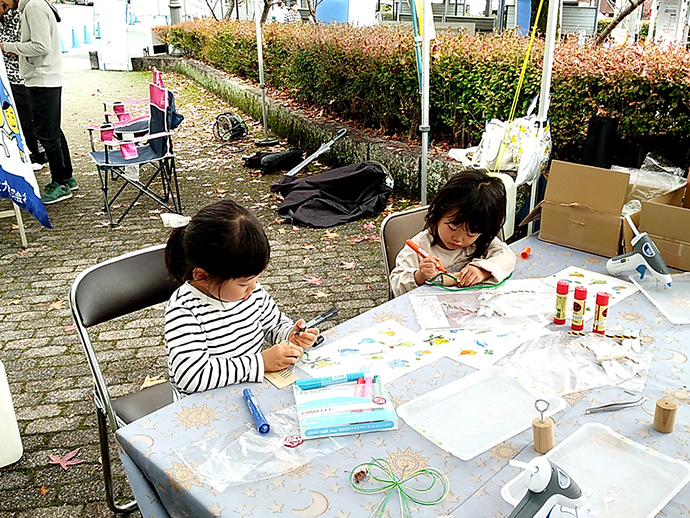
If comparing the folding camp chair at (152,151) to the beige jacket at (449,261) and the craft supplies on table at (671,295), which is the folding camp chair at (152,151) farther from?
the craft supplies on table at (671,295)

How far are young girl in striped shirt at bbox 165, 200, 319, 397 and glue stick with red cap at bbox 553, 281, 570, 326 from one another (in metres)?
0.75

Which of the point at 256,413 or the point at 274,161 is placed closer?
the point at 256,413

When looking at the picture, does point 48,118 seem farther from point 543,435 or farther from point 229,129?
point 543,435

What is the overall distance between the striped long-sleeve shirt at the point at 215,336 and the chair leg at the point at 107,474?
0.46 m

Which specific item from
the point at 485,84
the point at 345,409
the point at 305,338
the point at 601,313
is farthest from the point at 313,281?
the point at 345,409

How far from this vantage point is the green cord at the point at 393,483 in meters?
1.20

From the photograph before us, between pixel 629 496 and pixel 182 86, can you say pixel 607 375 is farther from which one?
pixel 182 86

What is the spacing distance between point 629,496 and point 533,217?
5.72 feet

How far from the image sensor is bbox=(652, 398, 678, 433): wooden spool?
4.50 ft

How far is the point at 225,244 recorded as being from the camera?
5.51ft

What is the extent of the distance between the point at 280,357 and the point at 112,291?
0.77 metres

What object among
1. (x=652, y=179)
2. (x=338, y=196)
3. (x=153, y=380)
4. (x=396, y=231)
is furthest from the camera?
(x=338, y=196)

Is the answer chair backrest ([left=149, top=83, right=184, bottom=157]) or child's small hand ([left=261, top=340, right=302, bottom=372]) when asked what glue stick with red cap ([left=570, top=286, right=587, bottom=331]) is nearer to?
child's small hand ([left=261, top=340, right=302, bottom=372])

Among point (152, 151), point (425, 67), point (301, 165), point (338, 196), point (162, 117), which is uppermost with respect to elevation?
point (425, 67)
